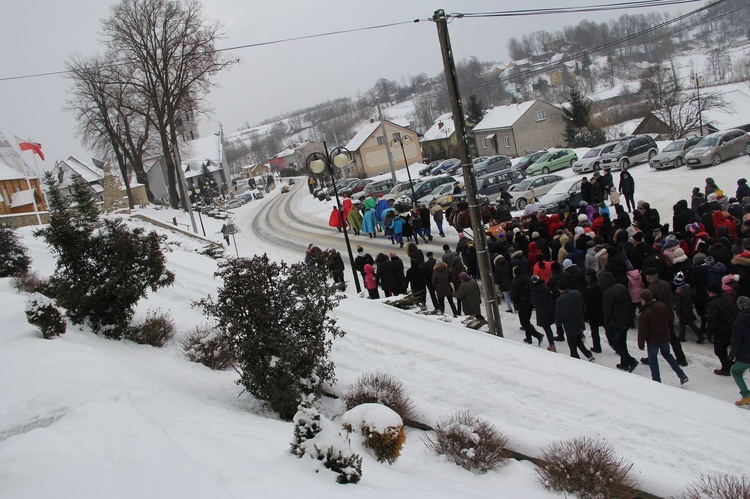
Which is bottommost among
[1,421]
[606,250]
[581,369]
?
[581,369]

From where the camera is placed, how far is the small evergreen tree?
7.40 meters

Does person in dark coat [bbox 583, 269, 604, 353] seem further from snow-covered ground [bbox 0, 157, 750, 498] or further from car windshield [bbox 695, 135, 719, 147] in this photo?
car windshield [bbox 695, 135, 719, 147]

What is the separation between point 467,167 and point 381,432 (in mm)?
6177

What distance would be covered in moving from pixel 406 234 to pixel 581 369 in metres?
12.8

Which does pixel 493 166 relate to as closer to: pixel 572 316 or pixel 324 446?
pixel 572 316

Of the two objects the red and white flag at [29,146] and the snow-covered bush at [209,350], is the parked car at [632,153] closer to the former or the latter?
the snow-covered bush at [209,350]

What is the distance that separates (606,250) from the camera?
35.8 ft

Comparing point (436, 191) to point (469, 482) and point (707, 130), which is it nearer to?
point (469, 482)

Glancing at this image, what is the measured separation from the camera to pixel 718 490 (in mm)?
4926

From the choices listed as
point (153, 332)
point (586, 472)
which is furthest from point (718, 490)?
point (153, 332)

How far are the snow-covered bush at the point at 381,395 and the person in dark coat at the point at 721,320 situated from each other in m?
4.84

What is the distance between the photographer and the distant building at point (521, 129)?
5512 centimetres

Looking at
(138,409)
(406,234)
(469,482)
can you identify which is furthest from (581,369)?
(406,234)

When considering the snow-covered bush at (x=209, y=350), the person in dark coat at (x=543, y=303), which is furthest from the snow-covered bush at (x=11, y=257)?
the person in dark coat at (x=543, y=303)
